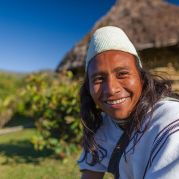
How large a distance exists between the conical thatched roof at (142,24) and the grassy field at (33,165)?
1892mm

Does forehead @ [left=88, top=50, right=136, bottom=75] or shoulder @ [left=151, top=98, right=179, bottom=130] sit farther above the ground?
forehead @ [left=88, top=50, right=136, bottom=75]

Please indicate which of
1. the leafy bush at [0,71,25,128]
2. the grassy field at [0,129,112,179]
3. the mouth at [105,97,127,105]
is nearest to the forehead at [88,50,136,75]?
the mouth at [105,97,127,105]

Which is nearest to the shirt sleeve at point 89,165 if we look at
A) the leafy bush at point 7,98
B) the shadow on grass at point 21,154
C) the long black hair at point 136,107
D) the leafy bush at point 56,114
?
the long black hair at point 136,107

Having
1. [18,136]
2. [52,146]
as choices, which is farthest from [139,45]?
[18,136]

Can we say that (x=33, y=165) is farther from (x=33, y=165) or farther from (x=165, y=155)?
(x=165, y=155)

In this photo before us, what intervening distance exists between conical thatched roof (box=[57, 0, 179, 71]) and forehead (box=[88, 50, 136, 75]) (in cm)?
423

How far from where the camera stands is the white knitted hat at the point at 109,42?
1.80m

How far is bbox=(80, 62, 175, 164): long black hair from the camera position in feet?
5.82

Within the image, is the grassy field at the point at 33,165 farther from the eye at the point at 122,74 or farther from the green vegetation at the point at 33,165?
the eye at the point at 122,74

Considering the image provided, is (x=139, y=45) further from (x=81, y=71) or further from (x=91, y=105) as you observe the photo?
(x=91, y=105)

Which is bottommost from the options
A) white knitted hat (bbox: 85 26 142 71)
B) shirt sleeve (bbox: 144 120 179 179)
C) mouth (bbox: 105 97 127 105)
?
shirt sleeve (bbox: 144 120 179 179)

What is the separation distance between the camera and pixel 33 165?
5371 mm

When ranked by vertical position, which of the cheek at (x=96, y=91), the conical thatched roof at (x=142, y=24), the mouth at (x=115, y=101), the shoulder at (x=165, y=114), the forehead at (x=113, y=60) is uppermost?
the conical thatched roof at (x=142, y=24)

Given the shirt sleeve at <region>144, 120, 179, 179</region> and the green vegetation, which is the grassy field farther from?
the shirt sleeve at <region>144, 120, 179, 179</region>
